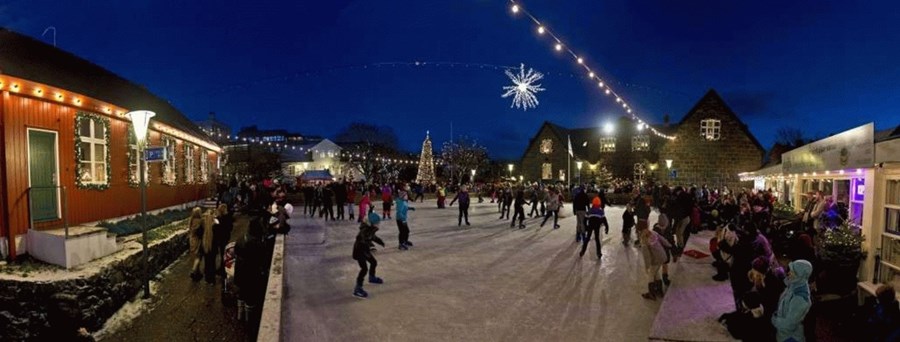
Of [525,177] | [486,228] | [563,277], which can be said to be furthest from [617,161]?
[563,277]

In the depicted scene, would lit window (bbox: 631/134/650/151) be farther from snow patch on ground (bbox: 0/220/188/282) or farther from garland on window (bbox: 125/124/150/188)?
snow patch on ground (bbox: 0/220/188/282)

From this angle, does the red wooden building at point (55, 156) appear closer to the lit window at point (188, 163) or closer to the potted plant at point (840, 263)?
the lit window at point (188, 163)

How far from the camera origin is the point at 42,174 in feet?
30.6

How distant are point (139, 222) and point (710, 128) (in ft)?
110

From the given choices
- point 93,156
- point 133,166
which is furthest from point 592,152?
point 93,156

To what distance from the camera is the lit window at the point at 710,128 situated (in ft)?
113

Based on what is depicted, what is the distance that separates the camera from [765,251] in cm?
630

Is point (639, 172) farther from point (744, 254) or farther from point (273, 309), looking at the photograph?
point (273, 309)

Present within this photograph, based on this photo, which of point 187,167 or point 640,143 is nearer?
point 187,167

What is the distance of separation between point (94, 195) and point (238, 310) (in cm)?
501

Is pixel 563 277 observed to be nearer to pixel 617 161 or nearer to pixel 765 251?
pixel 765 251

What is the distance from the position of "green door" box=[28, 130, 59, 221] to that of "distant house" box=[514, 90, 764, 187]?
28.3 meters

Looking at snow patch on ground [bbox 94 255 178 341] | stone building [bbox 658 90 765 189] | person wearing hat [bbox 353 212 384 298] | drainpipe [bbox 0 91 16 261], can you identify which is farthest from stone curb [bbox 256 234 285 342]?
stone building [bbox 658 90 765 189]

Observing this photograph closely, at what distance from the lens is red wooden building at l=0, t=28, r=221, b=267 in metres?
8.27
